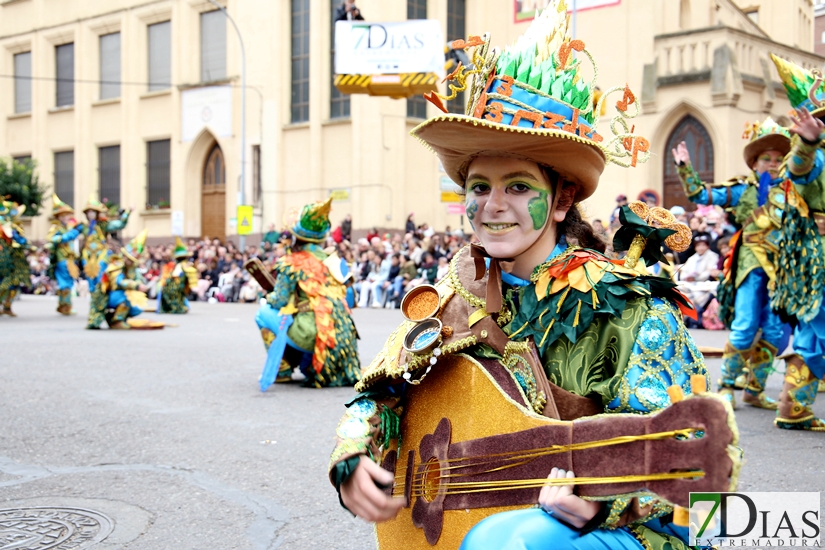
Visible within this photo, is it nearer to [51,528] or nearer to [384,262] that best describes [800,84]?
[51,528]

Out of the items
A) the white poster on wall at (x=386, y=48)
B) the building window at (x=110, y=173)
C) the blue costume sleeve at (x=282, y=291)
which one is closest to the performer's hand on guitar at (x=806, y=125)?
the blue costume sleeve at (x=282, y=291)

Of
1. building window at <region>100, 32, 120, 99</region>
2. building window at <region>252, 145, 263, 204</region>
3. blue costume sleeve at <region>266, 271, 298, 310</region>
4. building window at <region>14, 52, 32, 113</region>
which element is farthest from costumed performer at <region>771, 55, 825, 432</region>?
building window at <region>14, 52, 32, 113</region>

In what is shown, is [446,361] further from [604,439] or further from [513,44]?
[513,44]

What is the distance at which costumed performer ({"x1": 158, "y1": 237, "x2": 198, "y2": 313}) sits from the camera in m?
18.9

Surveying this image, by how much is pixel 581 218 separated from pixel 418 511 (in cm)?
103

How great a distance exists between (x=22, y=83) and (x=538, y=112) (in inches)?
1663

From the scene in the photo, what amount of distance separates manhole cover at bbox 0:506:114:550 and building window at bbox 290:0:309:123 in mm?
26008

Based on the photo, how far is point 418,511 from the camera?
2434 mm

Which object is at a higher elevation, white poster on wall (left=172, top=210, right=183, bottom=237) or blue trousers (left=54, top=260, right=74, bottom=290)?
white poster on wall (left=172, top=210, right=183, bottom=237)

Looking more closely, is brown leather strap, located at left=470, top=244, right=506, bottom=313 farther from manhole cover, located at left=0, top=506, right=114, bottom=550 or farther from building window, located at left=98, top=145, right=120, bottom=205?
building window, located at left=98, top=145, right=120, bottom=205

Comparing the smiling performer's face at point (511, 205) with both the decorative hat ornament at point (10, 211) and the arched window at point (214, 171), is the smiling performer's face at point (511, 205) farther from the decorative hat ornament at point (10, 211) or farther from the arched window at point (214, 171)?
the arched window at point (214, 171)

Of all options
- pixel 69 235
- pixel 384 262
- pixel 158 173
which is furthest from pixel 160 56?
pixel 69 235

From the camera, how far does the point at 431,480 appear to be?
2408mm

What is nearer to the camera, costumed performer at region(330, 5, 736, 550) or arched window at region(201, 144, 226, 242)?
costumed performer at region(330, 5, 736, 550)
